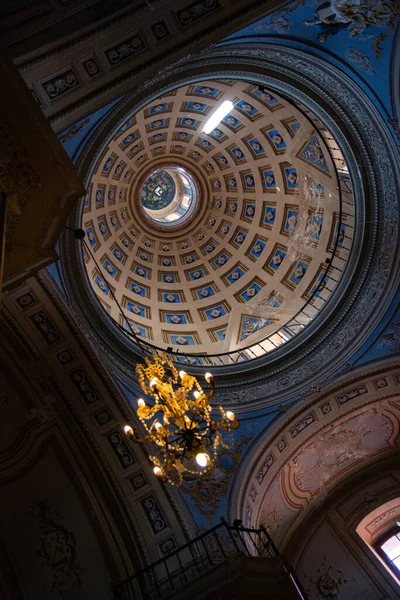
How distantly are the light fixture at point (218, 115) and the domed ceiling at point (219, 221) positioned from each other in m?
0.17

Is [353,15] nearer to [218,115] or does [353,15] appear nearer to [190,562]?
[218,115]

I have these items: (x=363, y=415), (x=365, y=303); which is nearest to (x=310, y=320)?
(x=365, y=303)

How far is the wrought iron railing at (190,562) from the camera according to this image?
346 inches

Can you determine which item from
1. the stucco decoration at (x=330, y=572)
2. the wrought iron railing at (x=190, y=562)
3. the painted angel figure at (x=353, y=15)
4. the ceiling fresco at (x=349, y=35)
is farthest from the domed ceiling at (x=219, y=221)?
the stucco decoration at (x=330, y=572)

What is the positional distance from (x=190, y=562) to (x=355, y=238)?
7.84 meters

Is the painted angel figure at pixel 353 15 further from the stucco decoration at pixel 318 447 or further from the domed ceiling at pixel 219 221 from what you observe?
the stucco decoration at pixel 318 447

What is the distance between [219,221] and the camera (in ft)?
53.4

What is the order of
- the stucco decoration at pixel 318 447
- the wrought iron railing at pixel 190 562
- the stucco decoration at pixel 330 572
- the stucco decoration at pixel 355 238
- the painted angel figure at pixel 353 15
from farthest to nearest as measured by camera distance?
1. the stucco decoration at pixel 318 447
2. the stucco decoration at pixel 330 572
3. the stucco decoration at pixel 355 238
4. the wrought iron railing at pixel 190 562
5. the painted angel figure at pixel 353 15

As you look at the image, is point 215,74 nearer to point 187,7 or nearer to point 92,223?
point 187,7

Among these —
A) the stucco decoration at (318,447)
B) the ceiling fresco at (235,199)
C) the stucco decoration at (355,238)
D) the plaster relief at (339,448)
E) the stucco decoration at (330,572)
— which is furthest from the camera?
the plaster relief at (339,448)

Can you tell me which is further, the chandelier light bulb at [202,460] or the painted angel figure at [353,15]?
the painted angel figure at [353,15]

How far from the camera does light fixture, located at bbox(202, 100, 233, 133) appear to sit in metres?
13.1

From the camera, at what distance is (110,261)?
14258 millimetres

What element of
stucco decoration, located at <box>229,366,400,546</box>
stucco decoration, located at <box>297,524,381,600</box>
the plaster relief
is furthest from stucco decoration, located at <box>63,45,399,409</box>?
stucco decoration, located at <box>297,524,381,600</box>
